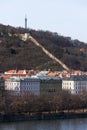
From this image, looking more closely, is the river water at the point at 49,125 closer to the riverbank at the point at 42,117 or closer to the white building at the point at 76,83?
the riverbank at the point at 42,117

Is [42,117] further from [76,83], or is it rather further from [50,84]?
[76,83]

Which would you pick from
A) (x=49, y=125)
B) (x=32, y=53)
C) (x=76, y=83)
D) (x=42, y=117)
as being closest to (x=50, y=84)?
(x=76, y=83)

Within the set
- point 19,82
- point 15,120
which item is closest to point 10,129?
point 15,120

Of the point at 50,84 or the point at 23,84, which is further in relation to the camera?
the point at 50,84

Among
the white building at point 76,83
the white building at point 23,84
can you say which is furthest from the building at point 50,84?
the white building at point 76,83

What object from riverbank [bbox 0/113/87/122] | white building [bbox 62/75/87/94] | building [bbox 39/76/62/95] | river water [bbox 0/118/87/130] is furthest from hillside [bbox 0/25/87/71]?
river water [bbox 0/118/87/130]

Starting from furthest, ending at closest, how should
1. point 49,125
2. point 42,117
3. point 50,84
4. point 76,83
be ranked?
point 76,83
point 50,84
point 42,117
point 49,125
